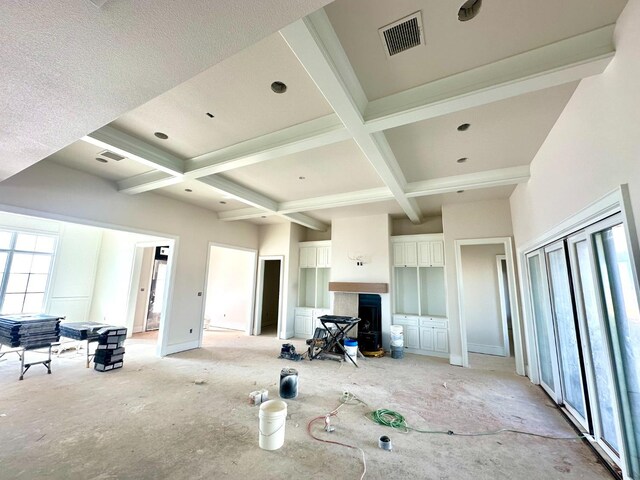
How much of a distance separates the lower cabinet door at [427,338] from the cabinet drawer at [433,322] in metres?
0.09

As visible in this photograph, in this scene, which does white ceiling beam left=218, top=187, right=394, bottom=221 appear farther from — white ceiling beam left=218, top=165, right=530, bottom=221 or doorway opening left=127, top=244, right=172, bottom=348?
doorway opening left=127, top=244, right=172, bottom=348

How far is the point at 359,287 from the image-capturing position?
19.1ft

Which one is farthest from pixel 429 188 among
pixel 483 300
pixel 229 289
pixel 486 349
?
pixel 229 289

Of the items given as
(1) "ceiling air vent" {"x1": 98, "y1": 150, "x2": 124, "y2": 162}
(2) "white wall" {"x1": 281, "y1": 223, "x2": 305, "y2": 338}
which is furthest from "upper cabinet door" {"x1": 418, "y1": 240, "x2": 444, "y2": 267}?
(1) "ceiling air vent" {"x1": 98, "y1": 150, "x2": 124, "y2": 162}

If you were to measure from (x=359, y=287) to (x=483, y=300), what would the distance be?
2813 mm

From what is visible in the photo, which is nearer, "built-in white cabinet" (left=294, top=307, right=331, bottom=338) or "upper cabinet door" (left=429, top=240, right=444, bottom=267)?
"upper cabinet door" (left=429, top=240, right=444, bottom=267)

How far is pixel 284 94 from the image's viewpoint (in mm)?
2334

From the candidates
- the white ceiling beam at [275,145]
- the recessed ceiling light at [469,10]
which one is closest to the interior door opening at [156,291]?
the white ceiling beam at [275,145]

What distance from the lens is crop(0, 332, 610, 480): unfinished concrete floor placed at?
6.73 feet

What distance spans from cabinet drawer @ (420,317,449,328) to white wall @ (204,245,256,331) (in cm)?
482

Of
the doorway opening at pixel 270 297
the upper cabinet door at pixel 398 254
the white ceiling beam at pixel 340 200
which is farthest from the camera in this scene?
the doorway opening at pixel 270 297

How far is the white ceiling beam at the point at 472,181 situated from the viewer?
144 inches

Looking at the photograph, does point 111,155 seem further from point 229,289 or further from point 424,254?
point 424,254

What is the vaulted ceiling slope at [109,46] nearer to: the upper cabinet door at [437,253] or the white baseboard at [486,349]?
the upper cabinet door at [437,253]
